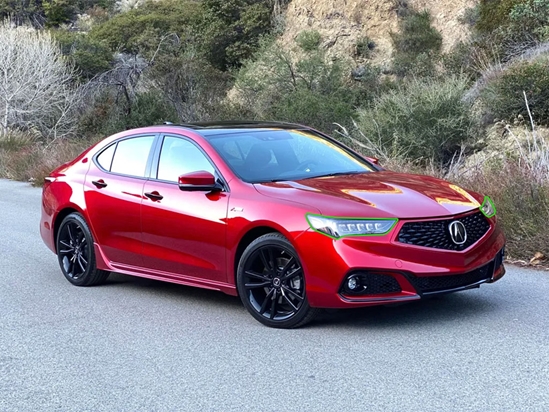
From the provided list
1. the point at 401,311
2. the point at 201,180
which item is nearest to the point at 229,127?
the point at 201,180

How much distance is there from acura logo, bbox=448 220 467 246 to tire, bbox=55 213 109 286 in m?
3.68

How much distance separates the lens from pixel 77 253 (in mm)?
8781

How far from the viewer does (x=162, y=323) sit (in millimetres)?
7145

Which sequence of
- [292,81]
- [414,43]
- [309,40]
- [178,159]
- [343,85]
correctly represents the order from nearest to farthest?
[178,159]
[292,81]
[343,85]
[414,43]
[309,40]

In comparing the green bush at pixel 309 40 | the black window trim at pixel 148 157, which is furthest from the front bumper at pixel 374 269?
the green bush at pixel 309 40

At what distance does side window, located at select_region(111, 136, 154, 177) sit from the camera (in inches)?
321

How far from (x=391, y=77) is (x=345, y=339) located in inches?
1050

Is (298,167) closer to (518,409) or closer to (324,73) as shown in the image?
(518,409)

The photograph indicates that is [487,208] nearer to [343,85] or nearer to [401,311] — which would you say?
[401,311]

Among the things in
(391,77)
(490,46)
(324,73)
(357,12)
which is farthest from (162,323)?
(357,12)

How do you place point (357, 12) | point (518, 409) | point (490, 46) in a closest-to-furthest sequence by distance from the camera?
1. point (518, 409)
2. point (490, 46)
3. point (357, 12)

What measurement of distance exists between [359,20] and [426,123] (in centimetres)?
1897

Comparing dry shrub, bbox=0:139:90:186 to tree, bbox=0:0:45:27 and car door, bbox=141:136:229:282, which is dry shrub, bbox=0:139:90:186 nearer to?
car door, bbox=141:136:229:282

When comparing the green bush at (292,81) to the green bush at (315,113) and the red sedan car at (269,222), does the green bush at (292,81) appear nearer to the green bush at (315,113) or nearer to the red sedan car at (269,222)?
the green bush at (315,113)
